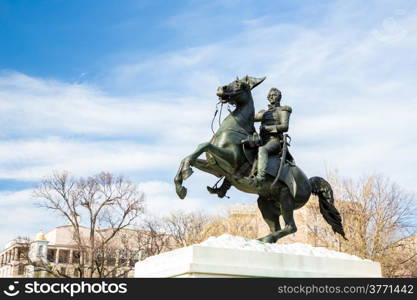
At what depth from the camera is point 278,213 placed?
1044 cm

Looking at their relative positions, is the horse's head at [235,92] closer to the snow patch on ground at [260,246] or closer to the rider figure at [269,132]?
the rider figure at [269,132]

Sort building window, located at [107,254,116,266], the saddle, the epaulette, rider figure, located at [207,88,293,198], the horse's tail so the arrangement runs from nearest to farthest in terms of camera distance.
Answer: rider figure, located at [207,88,293,198] → the saddle → the epaulette → the horse's tail → building window, located at [107,254,116,266]

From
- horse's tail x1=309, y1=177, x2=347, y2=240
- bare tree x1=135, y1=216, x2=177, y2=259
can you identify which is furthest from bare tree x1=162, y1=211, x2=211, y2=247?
horse's tail x1=309, y1=177, x2=347, y2=240

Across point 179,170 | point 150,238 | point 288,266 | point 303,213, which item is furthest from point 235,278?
point 150,238

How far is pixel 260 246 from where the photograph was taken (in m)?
8.83

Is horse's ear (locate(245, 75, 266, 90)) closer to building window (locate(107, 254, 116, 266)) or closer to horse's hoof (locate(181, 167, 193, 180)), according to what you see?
horse's hoof (locate(181, 167, 193, 180))

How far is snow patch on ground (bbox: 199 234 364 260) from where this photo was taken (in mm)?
8422

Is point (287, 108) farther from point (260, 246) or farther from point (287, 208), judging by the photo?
point (260, 246)

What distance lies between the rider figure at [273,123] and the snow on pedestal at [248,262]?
1595 mm

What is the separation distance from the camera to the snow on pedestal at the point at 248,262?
788 centimetres

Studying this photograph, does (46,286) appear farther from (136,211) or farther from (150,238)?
(150,238)

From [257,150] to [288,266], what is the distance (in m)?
2.04

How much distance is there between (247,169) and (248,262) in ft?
5.85

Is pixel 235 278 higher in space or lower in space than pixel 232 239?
lower
